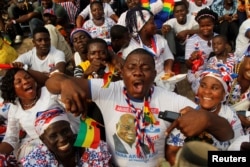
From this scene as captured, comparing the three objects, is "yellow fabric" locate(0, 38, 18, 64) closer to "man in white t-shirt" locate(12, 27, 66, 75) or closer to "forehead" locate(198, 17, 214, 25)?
"man in white t-shirt" locate(12, 27, 66, 75)

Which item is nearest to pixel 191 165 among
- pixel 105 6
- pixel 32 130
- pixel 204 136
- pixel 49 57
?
pixel 204 136

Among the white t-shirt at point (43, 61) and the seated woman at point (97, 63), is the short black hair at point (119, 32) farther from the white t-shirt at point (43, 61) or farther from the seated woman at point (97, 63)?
the white t-shirt at point (43, 61)

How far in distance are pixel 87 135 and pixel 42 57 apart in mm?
2654

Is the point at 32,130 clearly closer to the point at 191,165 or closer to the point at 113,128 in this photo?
the point at 113,128

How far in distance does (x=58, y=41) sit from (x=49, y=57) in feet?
3.34

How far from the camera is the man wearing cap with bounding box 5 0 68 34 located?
256 inches

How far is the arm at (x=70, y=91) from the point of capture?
1.97 meters

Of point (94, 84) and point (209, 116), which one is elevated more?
point (94, 84)

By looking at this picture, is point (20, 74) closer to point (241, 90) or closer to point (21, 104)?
point (21, 104)

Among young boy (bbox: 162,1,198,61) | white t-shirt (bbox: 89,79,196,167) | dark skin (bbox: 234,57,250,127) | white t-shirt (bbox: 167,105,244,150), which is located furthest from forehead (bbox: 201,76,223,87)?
young boy (bbox: 162,1,198,61)

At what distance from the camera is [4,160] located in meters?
2.69

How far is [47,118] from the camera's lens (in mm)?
2717

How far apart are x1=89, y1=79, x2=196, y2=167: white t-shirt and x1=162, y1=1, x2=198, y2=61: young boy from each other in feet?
11.1

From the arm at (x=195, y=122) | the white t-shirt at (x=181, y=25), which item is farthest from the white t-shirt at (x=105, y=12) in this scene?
the arm at (x=195, y=122)
